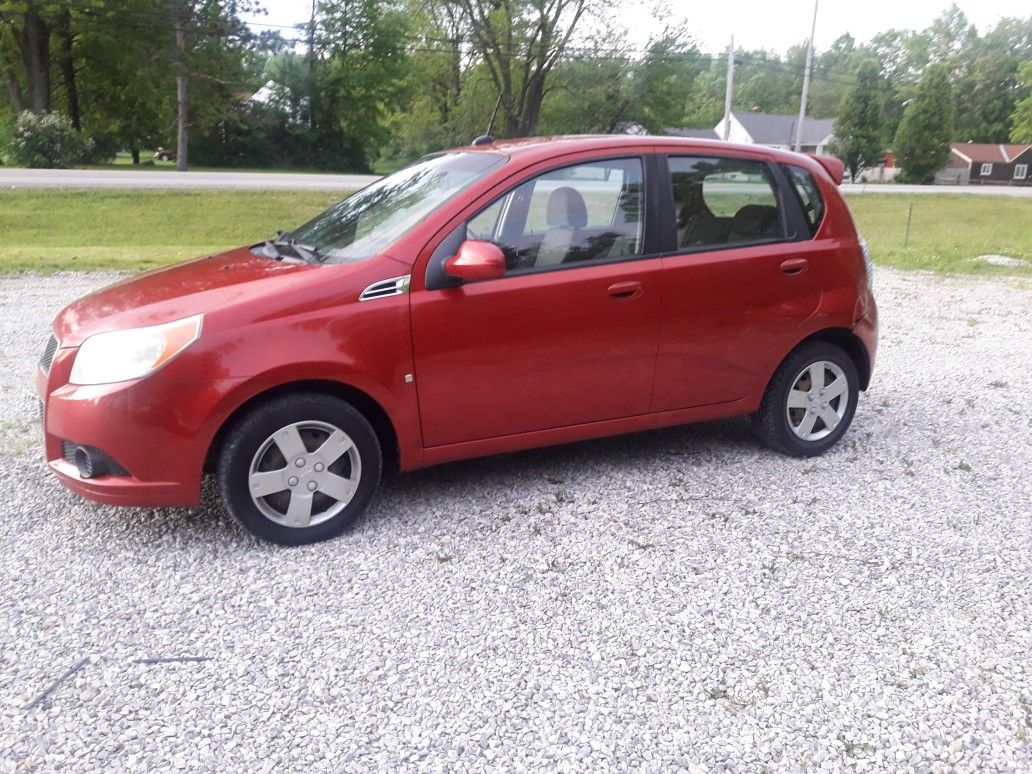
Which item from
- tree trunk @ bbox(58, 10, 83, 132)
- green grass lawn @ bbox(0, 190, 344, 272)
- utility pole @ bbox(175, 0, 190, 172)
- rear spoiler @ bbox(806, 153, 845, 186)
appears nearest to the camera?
rear spoiler @ bbox(806, 153, 845, 186)

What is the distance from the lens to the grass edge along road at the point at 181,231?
42.4 feet

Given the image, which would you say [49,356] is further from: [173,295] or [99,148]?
[99,148]

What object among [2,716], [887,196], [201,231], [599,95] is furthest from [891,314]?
[599,95]

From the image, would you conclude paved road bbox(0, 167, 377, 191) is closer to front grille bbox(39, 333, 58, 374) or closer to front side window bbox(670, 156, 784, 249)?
front side window bbox(670, 156, 784, 249)

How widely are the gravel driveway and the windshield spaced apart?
127cm

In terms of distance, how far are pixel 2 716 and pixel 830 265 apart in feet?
13.9

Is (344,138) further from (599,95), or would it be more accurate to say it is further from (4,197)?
(4,197)

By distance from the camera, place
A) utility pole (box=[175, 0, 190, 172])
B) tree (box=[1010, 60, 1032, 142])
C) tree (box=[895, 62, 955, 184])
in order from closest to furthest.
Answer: utility pole (box=[175, 0, 190, 172])
tree (box=[895, 62, 955, 184])
tree (box=[1010, 60, 1032, 142])

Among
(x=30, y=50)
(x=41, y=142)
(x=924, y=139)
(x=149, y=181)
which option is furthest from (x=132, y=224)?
(x=924, y=139)

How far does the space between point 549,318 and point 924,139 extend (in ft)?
187

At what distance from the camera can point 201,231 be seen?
17.0 m

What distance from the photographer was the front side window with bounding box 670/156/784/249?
→ 435 centimetres

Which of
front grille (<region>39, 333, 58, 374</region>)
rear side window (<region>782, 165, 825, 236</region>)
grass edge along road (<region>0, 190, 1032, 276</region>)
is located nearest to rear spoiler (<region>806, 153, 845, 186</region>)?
rear side window (<region>782, 165, 825, 236</region>)

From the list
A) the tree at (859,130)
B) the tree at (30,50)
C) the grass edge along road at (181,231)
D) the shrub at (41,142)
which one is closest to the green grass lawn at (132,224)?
the grass edge along road at (181,231)
